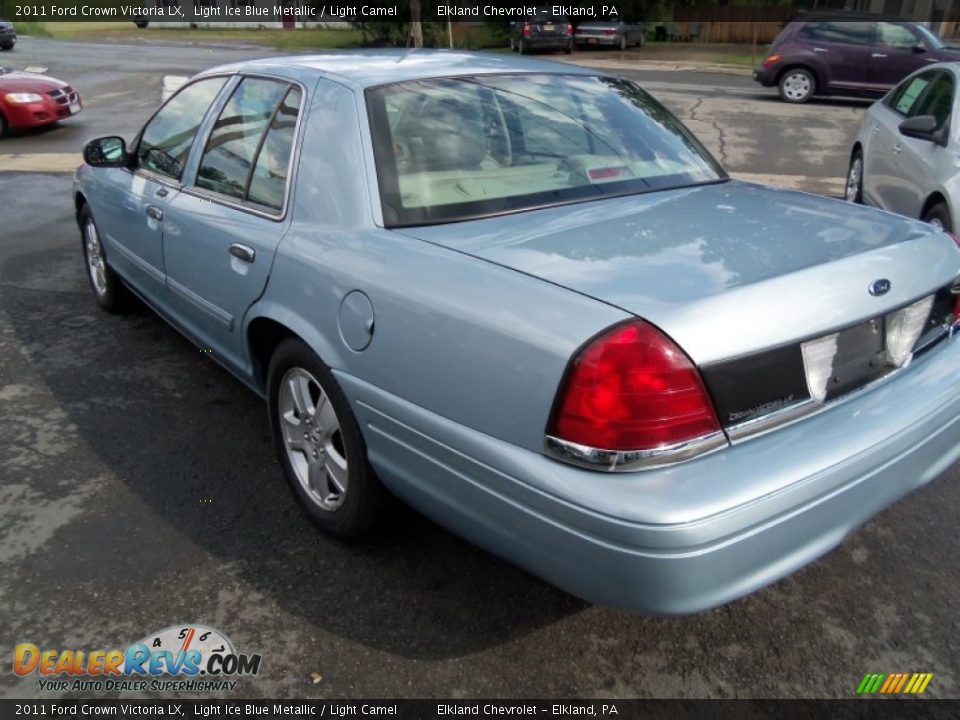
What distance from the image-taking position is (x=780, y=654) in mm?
2469

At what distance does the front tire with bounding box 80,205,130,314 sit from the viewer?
5059 millimetres

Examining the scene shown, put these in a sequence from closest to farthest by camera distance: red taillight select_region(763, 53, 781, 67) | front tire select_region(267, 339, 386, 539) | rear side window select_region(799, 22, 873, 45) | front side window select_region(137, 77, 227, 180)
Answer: front tire select_region(267, 339, 386, 539) → front side window select_region(137, 77, 227, 180) → rear side window select_region(799, 22, 873, 45) → red taillight select_region(763, 53, 781, 67)

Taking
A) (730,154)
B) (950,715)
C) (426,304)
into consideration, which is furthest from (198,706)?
(730,154)

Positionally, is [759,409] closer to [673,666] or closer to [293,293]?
[673,666]

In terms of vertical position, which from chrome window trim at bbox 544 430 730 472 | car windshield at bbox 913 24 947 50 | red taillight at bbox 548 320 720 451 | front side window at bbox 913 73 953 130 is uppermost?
car windshield at bbox 913 24 947 50

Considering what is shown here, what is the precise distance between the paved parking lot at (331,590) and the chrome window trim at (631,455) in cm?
77

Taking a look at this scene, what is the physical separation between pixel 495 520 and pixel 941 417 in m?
1.38

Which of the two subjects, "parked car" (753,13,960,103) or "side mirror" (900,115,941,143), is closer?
"side mirror" (900,115,941,143)

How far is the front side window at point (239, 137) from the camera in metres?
3.28

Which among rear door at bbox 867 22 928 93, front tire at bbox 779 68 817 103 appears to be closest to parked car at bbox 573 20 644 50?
front tire at bbox 779 68 817 103

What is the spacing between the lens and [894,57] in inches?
596

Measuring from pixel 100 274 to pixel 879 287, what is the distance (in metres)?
4.61

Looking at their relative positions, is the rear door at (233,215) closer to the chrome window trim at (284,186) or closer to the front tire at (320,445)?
the chrome window trim at (284,186)

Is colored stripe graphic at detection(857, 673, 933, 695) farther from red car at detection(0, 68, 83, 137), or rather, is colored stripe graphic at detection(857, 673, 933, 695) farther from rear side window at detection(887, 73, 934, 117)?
red car at detection(0, 68, 83, 137)
